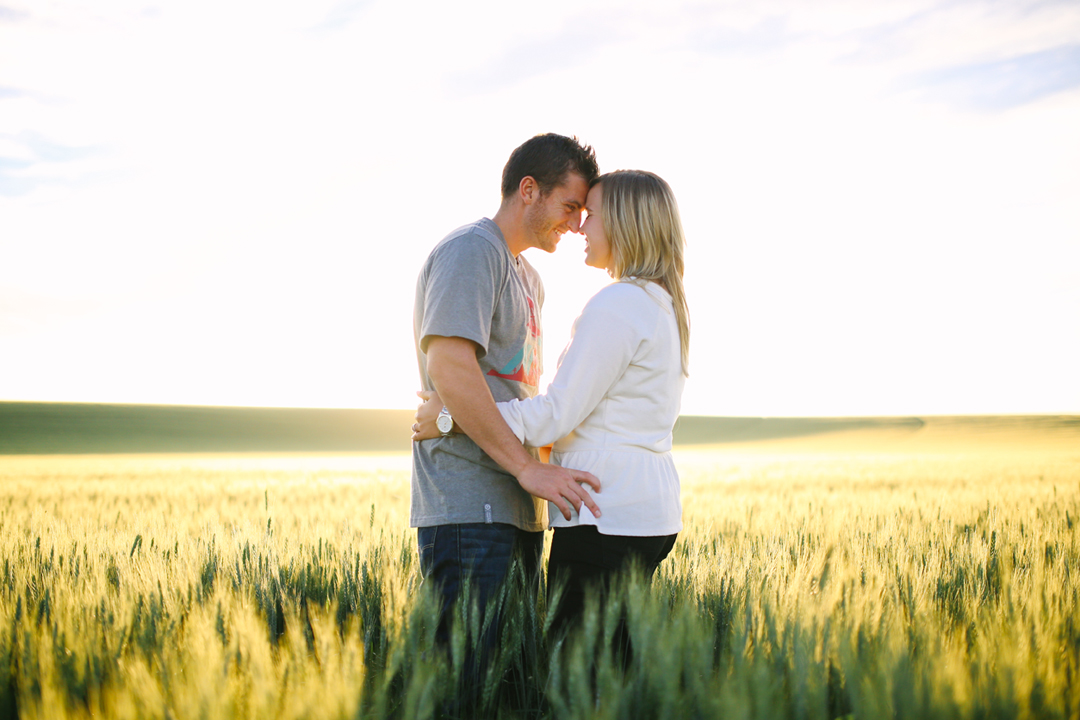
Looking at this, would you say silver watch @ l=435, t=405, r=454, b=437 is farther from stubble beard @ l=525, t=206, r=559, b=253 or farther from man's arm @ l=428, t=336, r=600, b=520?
stubble beard @ l=525, t=206, r=559, b=253

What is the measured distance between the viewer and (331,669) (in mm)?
1295

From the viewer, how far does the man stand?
2051 millimetres

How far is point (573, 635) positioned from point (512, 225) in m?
1.42

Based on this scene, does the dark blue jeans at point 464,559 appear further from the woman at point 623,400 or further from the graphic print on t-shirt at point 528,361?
the graphic print on t-shirt at point 528,361

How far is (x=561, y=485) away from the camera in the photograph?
195 cm

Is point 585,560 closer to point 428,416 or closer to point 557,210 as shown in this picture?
point 428,416

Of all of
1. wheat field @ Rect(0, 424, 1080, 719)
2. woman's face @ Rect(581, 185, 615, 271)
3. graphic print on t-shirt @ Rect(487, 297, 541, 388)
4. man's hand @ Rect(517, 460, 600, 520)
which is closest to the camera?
wheat field @ Rect(0, 424, 1080, 719)

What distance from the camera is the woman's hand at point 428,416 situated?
2.19 m

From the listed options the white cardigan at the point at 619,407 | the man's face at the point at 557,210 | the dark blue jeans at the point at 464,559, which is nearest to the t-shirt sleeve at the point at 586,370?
the white cardigan at the point at 619,407

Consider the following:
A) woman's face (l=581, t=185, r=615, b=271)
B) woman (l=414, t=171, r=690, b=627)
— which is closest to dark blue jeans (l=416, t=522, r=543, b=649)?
woman (l=414, t=171, r=690, b=627)

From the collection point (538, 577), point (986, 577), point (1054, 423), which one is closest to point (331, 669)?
point (538, 577)

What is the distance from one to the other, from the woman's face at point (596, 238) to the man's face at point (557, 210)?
90 mm

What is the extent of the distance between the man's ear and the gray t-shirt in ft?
0.54

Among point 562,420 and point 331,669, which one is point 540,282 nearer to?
point 562,420
